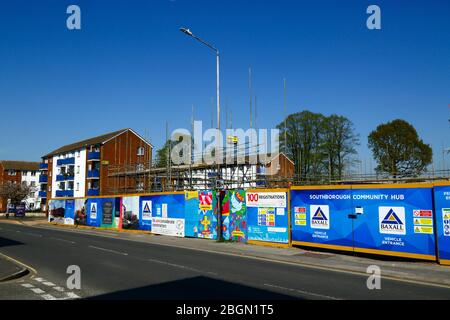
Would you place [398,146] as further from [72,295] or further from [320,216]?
[72,295]

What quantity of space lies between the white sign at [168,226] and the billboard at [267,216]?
6265mm

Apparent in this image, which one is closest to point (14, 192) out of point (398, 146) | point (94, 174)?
point (94, 174)

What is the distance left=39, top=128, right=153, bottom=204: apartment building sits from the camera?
198 feet

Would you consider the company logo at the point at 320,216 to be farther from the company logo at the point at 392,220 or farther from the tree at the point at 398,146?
the tree at the point at 398,146

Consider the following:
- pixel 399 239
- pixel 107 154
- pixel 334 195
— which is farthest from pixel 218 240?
pixel 107 154

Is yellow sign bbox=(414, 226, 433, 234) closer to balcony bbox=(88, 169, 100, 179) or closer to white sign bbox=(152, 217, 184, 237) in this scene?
white sign bbox=(152, 217, 184, 237)

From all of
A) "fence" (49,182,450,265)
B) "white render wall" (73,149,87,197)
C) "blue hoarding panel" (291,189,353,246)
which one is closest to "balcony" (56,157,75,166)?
"white render wall" (73,149,87,197)

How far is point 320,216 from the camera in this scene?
17.4 metres

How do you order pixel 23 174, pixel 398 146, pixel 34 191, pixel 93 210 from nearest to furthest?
pixel 93 210 → pixel 398 146 → pixel 34 191 → pixel 23 174

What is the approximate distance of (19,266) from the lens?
12703 millimetres

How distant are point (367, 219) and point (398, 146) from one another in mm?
33007

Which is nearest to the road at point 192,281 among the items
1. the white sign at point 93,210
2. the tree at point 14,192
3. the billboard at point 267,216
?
the billboard at point 267,216
